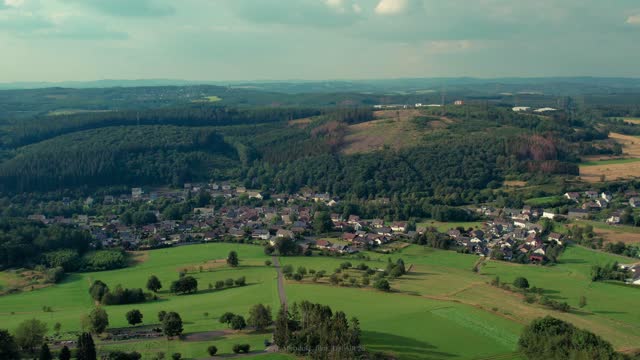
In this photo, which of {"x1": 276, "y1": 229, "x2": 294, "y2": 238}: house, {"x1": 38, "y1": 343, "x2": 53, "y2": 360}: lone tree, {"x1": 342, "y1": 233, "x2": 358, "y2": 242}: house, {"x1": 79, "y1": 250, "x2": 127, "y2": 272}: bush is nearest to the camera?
{"x1": 38, "y1": 343, "x2": 53, "y2": 360}: lone tree

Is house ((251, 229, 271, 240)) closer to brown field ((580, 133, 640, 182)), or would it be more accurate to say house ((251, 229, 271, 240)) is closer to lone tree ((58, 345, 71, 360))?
lone tree ((58, 345, 71, 360))

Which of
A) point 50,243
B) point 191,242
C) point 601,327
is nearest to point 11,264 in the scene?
point 50,243

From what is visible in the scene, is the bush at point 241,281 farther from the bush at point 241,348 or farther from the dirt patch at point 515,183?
the dirt patch at point 515,183

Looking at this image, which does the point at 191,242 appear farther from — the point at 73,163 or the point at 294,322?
the point at 73,163

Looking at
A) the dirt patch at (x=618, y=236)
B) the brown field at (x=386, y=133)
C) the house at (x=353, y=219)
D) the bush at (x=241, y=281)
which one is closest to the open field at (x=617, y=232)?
the dirt patch at (x=618, y=236)

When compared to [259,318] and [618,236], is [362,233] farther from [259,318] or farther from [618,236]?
[259,318]

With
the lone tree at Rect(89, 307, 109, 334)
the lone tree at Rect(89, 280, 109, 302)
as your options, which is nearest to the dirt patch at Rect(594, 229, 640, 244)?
the lone tree at Rect(89, 280, 109, 302)

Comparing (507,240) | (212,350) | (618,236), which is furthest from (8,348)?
(618,236)
